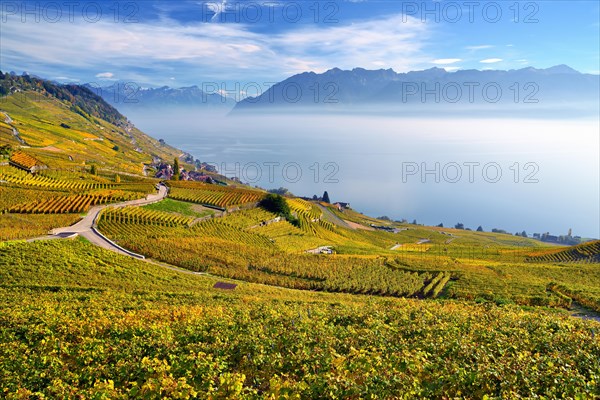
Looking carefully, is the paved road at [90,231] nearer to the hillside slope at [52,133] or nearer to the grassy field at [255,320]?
the grassy field at [255,320]

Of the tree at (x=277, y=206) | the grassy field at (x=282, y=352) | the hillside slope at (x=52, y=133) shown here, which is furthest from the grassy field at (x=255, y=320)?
the hillside slope at (x=52, y=133)

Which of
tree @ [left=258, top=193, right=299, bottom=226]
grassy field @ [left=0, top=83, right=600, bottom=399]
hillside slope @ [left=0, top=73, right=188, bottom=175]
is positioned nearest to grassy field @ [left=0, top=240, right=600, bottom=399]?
grassy field @ [left=0, top=83, right=600, bottom=399]

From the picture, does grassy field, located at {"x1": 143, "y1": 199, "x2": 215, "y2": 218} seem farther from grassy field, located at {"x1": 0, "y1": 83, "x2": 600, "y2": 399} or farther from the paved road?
the paved road

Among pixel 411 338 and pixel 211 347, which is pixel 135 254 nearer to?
pixel 211 347

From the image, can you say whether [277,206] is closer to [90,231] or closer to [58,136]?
[90,231]

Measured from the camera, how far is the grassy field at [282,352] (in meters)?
8.76

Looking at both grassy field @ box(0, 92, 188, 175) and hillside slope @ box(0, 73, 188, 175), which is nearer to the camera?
hillside slope @ box(0, 73, 188, 175)

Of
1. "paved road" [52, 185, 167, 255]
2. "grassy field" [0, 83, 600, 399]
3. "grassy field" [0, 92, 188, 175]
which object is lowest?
"grassy field" [0, 83, 600, 399]

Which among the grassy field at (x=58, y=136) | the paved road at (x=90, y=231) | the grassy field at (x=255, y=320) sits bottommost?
the grassy field at (x=255, y=320)

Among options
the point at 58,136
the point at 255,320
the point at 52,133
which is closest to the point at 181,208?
the point at 255,320

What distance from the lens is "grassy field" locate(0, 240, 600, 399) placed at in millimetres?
8758

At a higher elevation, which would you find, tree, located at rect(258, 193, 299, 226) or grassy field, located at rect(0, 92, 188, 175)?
grassy field, located at rect(0, 92, 188, 175)

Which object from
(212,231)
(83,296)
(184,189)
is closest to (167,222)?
(212,231)

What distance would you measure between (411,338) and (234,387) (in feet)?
22.4
